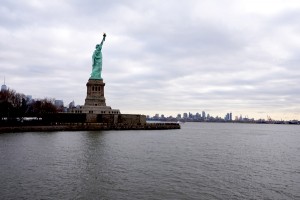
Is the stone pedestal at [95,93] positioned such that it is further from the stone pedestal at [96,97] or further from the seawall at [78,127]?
the seawall at [78,127]

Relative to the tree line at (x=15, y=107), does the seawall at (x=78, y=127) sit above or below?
below

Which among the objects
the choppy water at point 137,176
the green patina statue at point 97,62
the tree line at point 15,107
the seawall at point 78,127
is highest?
the green patina statue at point 97,62

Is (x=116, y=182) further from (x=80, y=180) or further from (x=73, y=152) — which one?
(x=73, y=152)

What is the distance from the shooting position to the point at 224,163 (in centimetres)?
2764

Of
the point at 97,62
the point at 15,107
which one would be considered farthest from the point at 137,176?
the point at 15,107

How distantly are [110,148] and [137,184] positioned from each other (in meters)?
15.6

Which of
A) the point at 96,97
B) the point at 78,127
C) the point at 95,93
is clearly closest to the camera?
the point at 78,127

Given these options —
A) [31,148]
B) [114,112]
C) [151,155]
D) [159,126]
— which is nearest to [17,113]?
[114,112]

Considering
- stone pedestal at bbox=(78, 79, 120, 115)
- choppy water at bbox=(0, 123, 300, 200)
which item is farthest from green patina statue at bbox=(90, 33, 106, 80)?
choppy water at bbox=(0, 123, 300, 200)

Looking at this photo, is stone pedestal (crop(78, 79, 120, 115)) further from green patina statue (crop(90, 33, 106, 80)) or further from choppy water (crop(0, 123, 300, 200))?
choppy water (crop(0, 123, 300, 200))

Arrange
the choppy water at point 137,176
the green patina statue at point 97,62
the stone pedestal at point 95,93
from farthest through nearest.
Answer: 1. the green patina statue at point 97,62
2. the stone pedestal at point 95,93
3. the choppy water at point 137,176

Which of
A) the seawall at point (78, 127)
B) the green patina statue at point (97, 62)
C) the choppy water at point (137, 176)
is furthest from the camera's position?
the green patina statue at point (97, 62)

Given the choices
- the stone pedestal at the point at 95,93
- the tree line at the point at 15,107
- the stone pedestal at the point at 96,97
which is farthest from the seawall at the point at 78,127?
the tree line at the point at 15,107

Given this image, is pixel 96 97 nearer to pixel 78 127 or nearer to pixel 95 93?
pixel 95 93
